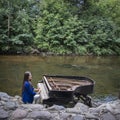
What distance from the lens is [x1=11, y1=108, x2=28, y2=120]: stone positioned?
5512mm

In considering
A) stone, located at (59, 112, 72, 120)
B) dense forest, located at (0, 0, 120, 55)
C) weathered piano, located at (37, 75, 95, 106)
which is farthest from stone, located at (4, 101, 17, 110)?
dense forest, located at (0, 0, 120, 55)

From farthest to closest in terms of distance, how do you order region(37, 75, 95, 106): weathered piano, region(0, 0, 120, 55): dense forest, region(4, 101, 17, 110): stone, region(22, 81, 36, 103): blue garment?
1. region(0, 0, 120, 55): dense forest
2. region(37, 75, 95, 106): weathered piano
3. region(22, 81, 36, 103): blue garment
4. region(4, 101, 17, 110): stone

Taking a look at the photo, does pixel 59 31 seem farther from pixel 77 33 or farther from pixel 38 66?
pixel 38 66

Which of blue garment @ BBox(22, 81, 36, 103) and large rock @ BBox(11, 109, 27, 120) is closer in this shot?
large rock @ BBox(11, 109, 27, 120)

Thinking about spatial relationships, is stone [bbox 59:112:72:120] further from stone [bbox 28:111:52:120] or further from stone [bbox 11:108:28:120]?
stone [bbox 11:108:28:120]

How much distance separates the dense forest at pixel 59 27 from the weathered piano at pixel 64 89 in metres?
15.4

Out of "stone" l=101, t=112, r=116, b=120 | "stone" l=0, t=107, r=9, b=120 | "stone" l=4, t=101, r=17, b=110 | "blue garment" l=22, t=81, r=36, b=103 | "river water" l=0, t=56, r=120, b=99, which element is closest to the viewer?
"stone" l=0, t=107, r=9, b=120

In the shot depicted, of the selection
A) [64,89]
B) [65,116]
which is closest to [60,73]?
[64,89]

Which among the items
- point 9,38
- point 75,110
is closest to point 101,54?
point 9,38

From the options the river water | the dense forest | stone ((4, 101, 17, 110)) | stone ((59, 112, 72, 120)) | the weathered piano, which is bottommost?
the river water

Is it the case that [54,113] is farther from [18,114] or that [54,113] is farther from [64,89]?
[64,89]

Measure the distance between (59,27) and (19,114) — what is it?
26.5 m

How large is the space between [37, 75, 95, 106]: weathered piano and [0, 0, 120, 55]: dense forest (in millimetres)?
15434

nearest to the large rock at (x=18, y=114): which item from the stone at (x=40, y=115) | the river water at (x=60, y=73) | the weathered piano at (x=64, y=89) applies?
the stone at (x=40, y=115)
